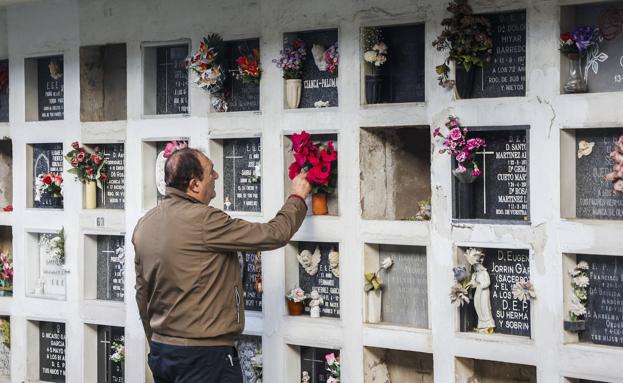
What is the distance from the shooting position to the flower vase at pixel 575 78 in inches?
206

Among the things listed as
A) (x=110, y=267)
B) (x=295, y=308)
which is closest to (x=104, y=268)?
(x=110, y=267)

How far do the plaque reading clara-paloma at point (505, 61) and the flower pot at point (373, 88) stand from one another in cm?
57

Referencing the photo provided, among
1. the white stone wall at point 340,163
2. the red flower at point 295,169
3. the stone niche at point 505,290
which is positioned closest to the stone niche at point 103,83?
the white stone wall at point 340,163

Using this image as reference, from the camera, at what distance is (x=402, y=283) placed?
597 cm

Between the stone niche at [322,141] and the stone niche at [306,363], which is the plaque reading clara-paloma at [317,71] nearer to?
the stone niche at [322,141]

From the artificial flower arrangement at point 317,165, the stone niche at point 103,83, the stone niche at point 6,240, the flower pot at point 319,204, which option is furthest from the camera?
the stone niche at point 6,240

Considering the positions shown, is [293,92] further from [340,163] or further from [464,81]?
[464,81]

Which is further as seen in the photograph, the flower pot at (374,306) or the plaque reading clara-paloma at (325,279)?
the plaque reading clara-paloma at (325,279)

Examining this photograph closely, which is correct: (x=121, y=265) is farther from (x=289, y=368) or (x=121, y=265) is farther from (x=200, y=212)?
(x=200, y=212)

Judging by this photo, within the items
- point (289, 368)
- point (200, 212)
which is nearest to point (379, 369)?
point (289, 368)

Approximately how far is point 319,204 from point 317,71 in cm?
75

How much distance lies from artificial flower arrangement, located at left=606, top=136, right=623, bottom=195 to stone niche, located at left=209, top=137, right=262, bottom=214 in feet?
6.87

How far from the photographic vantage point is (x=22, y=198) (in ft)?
24.5

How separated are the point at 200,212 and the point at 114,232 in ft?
6.33
